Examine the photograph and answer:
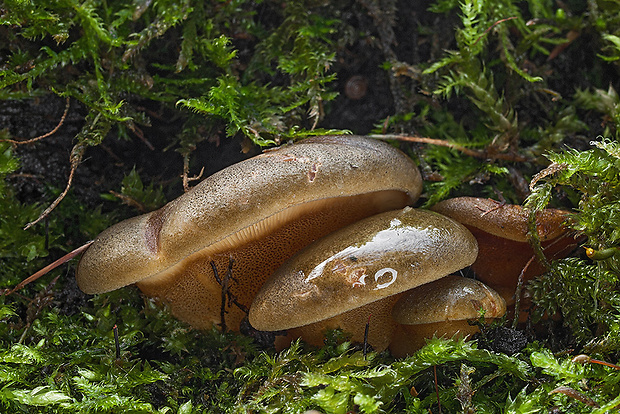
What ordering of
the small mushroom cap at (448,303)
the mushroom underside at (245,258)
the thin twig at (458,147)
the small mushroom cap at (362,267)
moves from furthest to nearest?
the thin twig at (458,147) → the mushroom underside at (245,258) → the small mushroom cap at (448,303) → the small mushroom cap at (362,267)

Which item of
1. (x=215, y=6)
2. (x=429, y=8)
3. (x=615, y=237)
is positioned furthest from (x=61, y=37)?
(x=615, y=237)

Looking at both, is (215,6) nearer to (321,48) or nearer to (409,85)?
(321,48)

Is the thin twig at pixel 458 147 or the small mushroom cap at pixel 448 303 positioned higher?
the thin twig at pixel 458 147

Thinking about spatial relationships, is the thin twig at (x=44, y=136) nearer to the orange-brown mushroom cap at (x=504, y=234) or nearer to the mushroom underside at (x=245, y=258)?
the mushroom underside at (x=245, y=258)

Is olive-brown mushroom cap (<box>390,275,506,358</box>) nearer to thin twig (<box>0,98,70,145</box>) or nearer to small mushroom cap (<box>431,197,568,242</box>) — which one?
small mushroom cap (<box>431,197,568,242</box>)

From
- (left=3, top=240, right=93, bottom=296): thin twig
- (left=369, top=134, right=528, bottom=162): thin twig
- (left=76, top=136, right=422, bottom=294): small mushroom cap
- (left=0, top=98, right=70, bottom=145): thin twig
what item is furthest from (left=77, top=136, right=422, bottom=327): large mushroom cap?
(left=0, top=98, right=70, bottom=145): thin twig

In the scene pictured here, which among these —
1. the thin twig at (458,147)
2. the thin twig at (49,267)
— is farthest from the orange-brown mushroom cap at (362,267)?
the thin twig at (49,267)

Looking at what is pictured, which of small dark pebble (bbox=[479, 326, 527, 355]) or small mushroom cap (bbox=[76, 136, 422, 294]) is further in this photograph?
small dark pebble (bbox=[479, 326, 527, 355])
